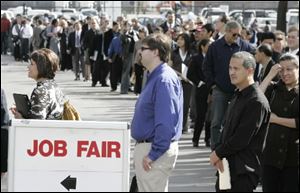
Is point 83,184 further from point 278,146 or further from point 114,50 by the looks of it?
point 114,50

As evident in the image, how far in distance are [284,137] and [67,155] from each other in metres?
2.50

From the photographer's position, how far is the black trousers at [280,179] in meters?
7.69

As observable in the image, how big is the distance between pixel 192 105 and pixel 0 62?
1869 cm

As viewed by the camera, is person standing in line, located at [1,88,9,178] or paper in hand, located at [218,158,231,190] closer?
person standing in line, located at [1,88,9,178]

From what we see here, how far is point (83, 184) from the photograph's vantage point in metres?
6.13

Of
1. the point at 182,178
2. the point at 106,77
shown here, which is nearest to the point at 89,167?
the point at 182,178

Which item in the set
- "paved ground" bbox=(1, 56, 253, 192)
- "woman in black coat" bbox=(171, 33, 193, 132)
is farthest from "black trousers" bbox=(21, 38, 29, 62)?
"woman in black coat" bbox=(171, 33, 193, 132)

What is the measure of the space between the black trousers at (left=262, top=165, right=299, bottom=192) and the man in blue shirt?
54.1 inches

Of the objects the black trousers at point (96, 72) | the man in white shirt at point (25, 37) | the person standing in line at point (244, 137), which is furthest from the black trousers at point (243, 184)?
the man in white shirt at point (25, 37)

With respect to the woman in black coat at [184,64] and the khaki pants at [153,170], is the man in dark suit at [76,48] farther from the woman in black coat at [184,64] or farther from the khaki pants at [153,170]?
the khaki pants at [153,170]

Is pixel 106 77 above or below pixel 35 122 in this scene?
below

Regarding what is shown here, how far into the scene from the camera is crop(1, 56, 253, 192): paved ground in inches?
422

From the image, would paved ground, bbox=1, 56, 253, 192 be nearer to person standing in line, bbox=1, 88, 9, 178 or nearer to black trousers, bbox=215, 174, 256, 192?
black trousers, bbox=215, 174, 256, 192

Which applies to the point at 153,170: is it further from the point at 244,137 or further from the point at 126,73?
the point at 126,73
